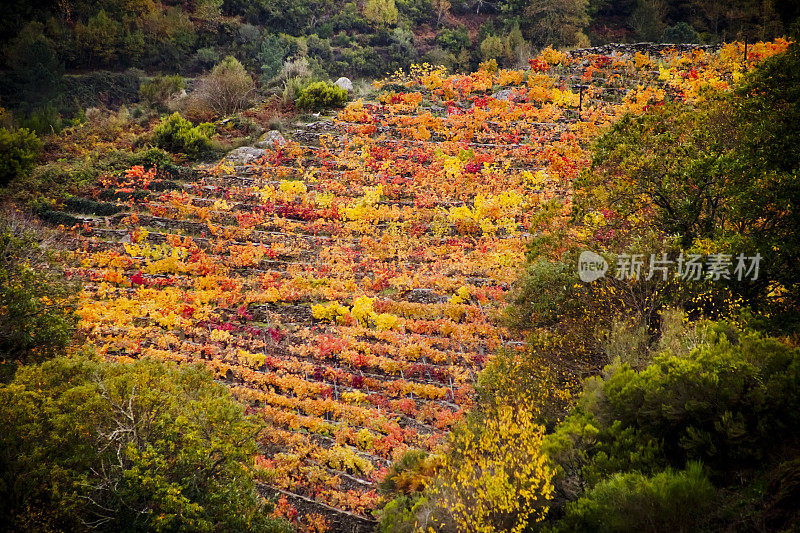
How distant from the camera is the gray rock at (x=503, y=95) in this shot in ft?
92.9

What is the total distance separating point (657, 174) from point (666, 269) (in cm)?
224

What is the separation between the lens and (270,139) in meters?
26.0

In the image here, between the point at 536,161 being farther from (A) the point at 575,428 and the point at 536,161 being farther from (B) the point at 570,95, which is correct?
(A) the point at 575,428

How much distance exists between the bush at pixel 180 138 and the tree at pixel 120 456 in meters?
16.9

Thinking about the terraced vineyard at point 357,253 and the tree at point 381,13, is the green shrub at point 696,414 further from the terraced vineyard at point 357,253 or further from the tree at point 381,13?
the tree at point 381,13

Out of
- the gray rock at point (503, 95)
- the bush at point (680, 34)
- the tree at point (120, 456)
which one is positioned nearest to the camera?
the tree at point (120, 456)

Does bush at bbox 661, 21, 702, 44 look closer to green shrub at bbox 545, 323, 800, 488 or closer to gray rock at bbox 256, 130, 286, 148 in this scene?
gray rock at bbox 256, 130, 286, 148

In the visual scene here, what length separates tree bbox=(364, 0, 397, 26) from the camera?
168 feet

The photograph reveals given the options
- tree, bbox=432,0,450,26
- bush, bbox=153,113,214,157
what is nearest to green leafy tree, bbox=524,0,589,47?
tree, bbox=432,0,450,26

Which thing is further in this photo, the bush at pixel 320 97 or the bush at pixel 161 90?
the bush at pixel 161 90

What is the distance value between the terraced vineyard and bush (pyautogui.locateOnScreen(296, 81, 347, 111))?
1.99 metres

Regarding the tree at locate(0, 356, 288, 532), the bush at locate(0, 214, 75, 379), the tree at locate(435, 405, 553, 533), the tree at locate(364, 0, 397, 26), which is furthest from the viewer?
the tree at locate(364, 0, 397, 26)

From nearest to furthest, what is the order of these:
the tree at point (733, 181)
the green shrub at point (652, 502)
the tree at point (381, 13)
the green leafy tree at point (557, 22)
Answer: the green shrub at point (652, 502)
the tree at point (733, 181)
the green leafy tree at point (557, 22)
the tree at point (381, 13)

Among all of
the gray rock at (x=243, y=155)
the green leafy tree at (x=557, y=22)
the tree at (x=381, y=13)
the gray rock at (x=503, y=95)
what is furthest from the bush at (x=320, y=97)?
the tree at (x=381, y=13)
